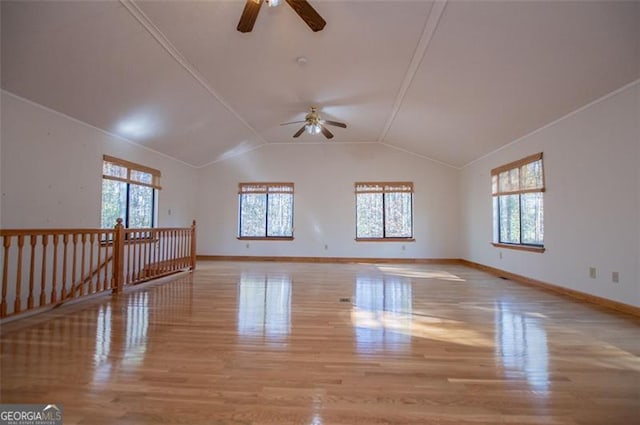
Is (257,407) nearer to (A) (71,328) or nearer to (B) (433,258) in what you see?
(A) (71,328)

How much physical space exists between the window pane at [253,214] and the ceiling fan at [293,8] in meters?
5.76

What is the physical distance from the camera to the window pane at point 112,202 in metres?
5.23

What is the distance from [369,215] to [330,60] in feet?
15.2

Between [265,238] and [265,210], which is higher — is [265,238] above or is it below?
below

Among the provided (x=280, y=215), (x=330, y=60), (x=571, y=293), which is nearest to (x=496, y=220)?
(x=571, y=293)

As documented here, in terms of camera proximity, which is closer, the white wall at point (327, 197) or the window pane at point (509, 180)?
the window pane at point (509, 180)

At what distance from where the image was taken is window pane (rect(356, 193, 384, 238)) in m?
7.83

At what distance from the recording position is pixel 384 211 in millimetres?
7824

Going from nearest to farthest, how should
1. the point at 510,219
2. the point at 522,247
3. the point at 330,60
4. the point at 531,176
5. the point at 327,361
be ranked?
the point at 327,361 < the point at 330,60 < the point at 531,176 < the point at 522,247 < the point at 510,219

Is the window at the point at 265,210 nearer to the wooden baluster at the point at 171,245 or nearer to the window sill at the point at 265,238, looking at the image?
the window sill at the point at 265,238

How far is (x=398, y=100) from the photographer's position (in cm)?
498

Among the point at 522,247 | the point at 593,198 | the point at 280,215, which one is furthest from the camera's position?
the point at 280,215

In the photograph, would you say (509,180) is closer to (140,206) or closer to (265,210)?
(265,210)

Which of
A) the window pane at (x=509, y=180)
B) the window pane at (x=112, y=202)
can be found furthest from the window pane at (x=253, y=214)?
the window pane at (x=509, y=180)
